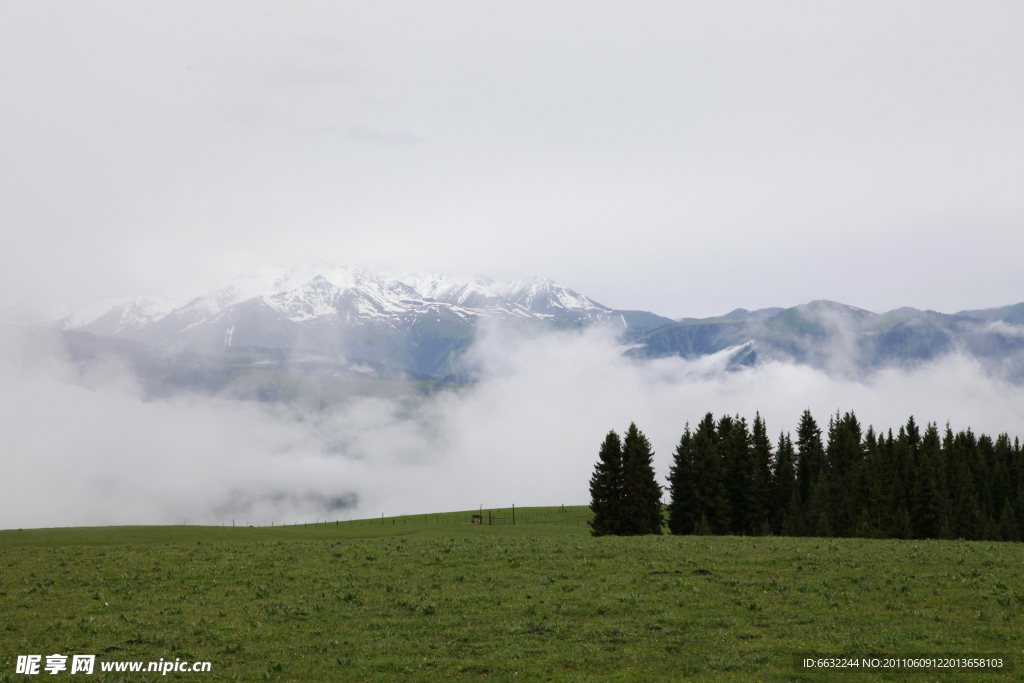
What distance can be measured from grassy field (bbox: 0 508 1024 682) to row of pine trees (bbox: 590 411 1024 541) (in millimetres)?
39243

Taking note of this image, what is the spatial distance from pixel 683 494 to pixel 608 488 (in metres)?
12.1

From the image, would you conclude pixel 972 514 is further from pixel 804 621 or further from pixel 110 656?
pixel 110 656

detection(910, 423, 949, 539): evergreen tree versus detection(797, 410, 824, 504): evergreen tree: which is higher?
detection(797, 410, 824, 504): evergreen tree

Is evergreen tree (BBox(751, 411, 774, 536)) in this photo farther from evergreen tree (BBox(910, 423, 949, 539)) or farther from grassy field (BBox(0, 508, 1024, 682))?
grassy field (BBox(0, 508, 1024, 682))

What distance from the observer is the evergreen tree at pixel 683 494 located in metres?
82.4

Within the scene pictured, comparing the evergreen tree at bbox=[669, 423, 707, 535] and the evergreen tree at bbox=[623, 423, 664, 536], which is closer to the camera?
the evergreen tree at bbox=[623, 423, 664, 536]

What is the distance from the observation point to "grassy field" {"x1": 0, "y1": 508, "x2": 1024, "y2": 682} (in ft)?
63.1

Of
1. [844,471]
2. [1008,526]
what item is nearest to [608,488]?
[844,471]

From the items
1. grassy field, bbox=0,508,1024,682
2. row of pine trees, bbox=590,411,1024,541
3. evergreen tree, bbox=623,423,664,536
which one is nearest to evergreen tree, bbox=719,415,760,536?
row of pine trees, bbox=590,411,1024,541

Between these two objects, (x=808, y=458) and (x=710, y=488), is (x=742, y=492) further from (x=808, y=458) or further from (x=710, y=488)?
(x=808, y=458)

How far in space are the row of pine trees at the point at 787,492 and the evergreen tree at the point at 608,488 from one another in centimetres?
12

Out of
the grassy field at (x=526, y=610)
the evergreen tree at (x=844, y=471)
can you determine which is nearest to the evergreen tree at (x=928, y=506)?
the evergreen tree at (x=844, y=471)

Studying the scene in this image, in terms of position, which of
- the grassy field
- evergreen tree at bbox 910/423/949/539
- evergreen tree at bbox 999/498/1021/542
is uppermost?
the grassy field

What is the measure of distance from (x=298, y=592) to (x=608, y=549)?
16.9 meters
